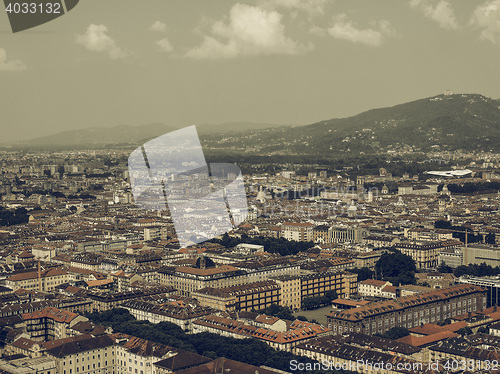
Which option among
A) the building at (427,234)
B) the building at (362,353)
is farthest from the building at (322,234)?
the building at (362,353)

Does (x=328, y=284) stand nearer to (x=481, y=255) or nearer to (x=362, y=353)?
(x=481, y=255)

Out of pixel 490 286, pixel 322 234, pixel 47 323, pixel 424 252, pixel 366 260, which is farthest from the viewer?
pixel 322 234

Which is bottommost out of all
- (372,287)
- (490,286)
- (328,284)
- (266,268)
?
(372,287)

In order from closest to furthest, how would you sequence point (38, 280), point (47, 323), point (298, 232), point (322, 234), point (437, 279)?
1. point (47, 323)
2. point (38, 280)
3. point (437, 279)
4. point (298, 232)
5. point (322, 234)

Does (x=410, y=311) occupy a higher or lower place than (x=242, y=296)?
lower

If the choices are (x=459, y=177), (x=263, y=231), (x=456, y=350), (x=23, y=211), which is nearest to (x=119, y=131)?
(x=459, y=177)

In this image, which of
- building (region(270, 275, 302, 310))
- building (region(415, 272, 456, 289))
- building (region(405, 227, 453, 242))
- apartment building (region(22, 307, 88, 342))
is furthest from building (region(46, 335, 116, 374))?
building (region(405, 227, 453, 242))

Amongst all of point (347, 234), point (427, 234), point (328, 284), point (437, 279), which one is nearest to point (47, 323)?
point (328, 284)

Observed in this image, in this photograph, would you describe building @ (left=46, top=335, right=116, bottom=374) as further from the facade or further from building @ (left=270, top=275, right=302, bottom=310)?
the facade

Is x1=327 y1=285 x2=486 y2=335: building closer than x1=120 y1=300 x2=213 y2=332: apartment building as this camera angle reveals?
No
